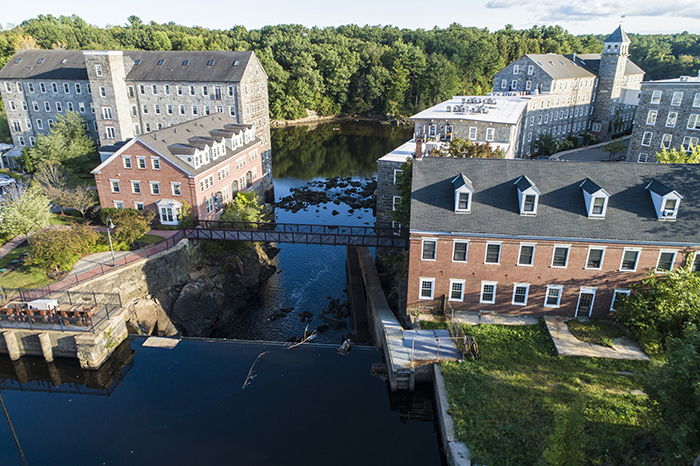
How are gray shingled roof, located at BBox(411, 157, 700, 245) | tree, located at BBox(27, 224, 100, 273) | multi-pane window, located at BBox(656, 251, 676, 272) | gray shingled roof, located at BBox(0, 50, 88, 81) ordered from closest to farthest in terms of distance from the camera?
1. multi-pane window, located at BBox(656, 251, 676, 272)
2. gray shingled roof, located at BBox(411, 157, 700, 245)
3. tree, located at BBox(27, 224, 100, 273)
4. gray shingled roof, located at BBox(0, 50, 88, 81)

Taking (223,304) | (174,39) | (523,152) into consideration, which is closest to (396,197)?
(223,304)

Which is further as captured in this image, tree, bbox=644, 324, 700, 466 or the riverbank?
the riverbank

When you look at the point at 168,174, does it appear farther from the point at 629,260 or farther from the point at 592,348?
the point at 629,260

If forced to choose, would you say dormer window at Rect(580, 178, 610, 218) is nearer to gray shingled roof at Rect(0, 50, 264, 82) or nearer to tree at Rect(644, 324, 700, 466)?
tree at Rect(644, 324, 700, 466)

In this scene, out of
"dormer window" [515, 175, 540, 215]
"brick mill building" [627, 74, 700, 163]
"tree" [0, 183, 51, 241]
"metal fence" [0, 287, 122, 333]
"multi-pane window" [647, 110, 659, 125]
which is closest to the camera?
"dormer window" [515, 175, 540, 215]

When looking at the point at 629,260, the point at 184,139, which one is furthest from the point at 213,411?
the point at 184,139

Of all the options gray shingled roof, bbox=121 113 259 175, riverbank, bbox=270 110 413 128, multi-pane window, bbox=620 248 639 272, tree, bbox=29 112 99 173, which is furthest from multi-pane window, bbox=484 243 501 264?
riverbank, bbox=270 110 413 128

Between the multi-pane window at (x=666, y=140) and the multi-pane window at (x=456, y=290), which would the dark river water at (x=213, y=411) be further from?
the multi-pane window at (x=666, y=140)
